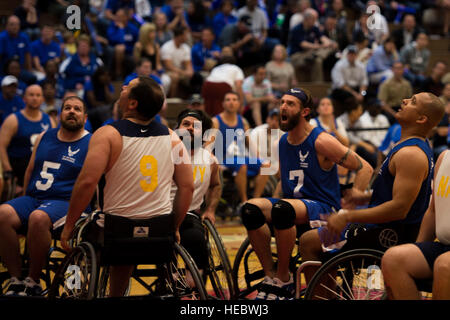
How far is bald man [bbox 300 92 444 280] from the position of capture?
3750 millimetres

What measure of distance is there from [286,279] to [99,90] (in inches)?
230

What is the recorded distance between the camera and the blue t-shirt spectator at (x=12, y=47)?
1010cm

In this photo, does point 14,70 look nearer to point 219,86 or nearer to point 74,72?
point 74,72

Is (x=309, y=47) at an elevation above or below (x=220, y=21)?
below

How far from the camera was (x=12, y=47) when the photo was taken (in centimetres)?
1011

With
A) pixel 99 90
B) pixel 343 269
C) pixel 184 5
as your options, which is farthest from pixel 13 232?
pixel 184 5

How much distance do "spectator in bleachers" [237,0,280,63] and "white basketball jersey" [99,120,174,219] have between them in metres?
8.58

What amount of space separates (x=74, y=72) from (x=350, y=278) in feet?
22.5

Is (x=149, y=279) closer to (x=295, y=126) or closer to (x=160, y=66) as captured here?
(x=295, y=126)

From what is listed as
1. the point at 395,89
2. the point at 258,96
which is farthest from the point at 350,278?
the point at 395,89

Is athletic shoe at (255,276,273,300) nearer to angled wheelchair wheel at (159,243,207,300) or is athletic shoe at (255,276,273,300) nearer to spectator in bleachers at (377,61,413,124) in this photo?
angled wheelchair wheel at (159,243,207,300)

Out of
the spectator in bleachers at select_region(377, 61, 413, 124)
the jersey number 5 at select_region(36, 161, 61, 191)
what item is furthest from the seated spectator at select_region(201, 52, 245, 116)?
the jersey number 5 at select_region(36, 161, 61, 191)
